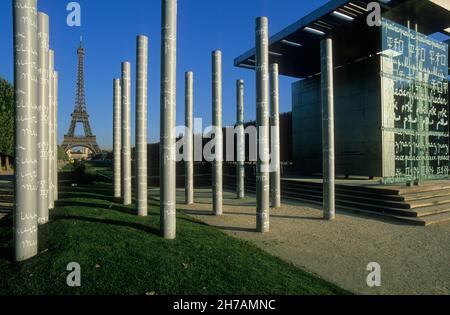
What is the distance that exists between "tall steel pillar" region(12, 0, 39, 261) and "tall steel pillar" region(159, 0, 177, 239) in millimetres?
2818

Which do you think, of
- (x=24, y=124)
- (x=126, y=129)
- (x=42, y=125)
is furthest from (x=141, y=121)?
(x=24, y=124)

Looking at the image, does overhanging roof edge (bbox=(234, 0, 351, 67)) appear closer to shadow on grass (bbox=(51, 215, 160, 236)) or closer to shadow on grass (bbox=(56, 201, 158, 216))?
shadow on grass (bbox=(56, 201, 158, 216))

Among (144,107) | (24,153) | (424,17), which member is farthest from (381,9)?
(24,153)

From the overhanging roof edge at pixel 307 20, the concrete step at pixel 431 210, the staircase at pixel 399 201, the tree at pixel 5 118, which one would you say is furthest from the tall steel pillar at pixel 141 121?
the tree at pixel 5 118

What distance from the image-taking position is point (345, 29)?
1814 centimetres

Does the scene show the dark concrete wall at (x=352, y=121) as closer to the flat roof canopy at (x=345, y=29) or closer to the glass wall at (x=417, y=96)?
the flat roof canopy at (x=345, y=29)

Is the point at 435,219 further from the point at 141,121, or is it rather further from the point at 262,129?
the point at 141,121

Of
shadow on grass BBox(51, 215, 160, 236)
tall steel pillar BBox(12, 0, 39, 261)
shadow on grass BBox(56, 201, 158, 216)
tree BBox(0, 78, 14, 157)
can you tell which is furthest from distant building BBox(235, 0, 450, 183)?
tree BBox(0, 78, 14, 157)

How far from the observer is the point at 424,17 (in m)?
16.8

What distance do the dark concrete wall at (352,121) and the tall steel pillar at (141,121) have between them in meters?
15.4

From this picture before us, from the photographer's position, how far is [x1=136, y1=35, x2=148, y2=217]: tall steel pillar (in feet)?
34.0

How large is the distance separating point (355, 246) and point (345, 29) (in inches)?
603
